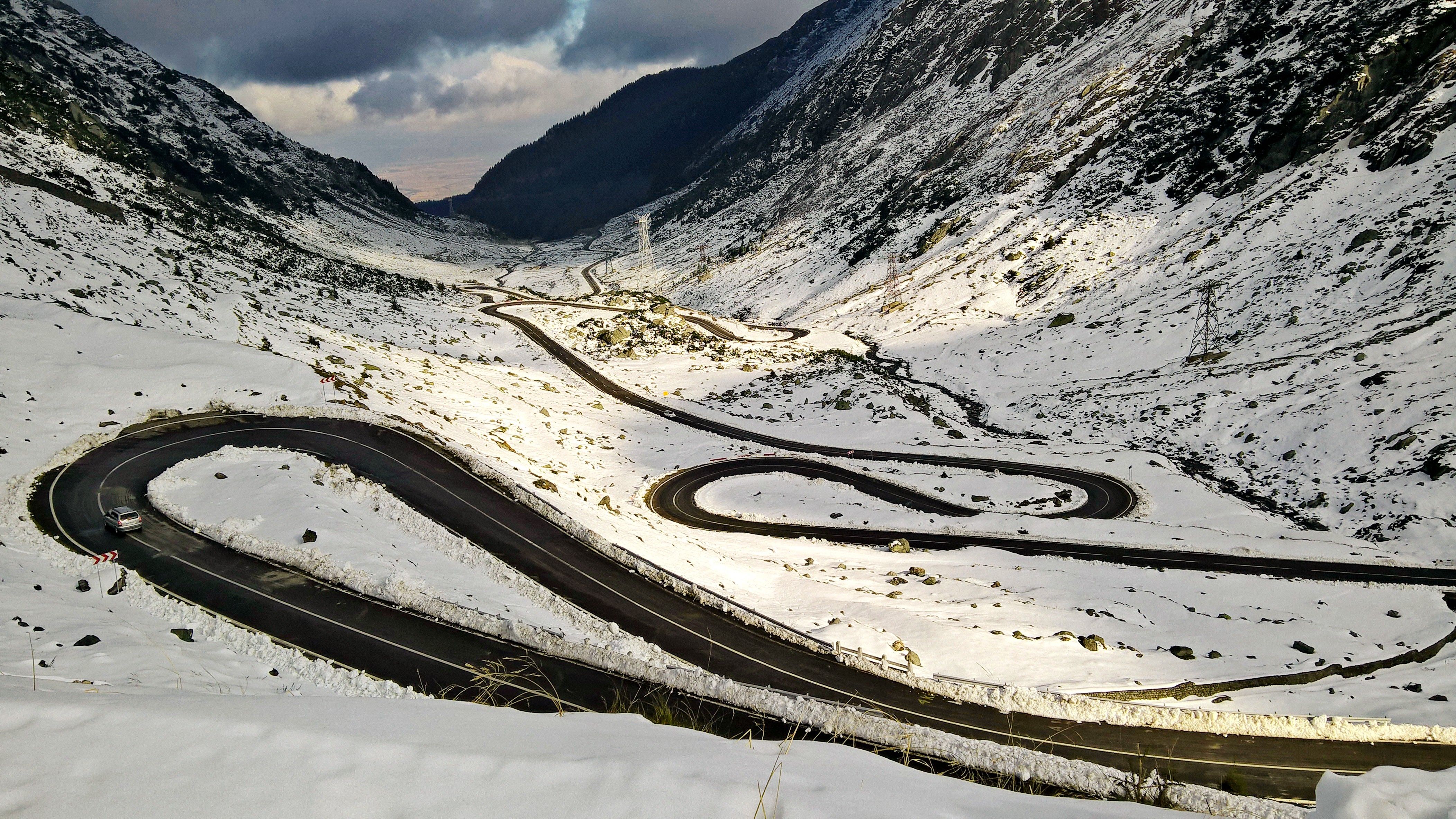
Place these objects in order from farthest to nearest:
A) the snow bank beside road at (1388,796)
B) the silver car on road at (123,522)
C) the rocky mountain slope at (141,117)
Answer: the rocky mountain slope at (141,117) → the silver car on road at (123,522) → the snow bank beside road at (1388,796)

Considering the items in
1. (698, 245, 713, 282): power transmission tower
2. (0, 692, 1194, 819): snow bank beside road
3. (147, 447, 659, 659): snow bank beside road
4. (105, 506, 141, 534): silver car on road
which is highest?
(698, 245, 713, 282): power transmission tower

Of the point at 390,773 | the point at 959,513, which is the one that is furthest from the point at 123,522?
the point at 959,513

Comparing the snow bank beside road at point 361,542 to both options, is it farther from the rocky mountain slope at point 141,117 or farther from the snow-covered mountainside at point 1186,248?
the rocky mountain slope at point 141,117

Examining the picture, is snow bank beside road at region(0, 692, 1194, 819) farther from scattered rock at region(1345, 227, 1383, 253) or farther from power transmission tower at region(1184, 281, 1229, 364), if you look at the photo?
scattered rock at region(1345, 227, 1383, 253)

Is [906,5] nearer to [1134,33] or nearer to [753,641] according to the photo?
[1134,33]

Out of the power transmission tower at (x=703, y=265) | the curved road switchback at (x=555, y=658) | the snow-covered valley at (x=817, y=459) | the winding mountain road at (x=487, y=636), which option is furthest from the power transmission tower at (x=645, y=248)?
the curved road switchback at (x=555, y=658)

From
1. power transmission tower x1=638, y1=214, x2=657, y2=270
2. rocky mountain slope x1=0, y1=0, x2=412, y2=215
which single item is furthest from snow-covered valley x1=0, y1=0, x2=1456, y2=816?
power transmission tower x1=638, y1=214, x2=657, y2=270

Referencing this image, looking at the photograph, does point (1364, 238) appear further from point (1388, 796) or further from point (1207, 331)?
point (1388, 796)
